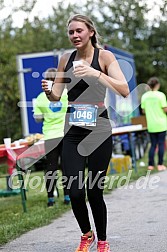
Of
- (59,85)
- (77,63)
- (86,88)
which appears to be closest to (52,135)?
(59,85)

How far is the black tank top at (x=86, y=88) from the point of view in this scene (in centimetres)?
489

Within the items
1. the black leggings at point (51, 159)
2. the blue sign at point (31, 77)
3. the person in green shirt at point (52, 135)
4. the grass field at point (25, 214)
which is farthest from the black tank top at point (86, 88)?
the blue sign at point (31, 77)

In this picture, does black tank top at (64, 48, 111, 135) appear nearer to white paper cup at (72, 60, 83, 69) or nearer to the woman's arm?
the woman's arm

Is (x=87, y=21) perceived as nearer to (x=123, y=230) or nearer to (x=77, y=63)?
(x=77, y=63)

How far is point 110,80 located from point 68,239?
7.00 ft

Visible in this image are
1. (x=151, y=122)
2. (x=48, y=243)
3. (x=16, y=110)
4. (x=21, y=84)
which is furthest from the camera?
(x=16, y=110)

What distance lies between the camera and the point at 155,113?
13312 mm

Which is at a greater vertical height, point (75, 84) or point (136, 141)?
point (75, 84)

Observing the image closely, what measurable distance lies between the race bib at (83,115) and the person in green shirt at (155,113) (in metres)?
8.14

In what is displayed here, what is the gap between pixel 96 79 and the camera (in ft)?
15.7

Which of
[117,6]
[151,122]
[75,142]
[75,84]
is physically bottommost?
[151,122]

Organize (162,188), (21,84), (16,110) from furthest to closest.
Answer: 1. (16,110)
2. (21,84)
3. (162,188)

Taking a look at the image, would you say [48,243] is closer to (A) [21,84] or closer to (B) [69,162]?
(B) [69,162]

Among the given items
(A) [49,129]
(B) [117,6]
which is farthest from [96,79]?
(B) [117,6]
